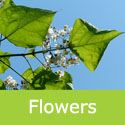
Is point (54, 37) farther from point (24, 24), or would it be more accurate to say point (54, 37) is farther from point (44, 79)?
point (24, 24)

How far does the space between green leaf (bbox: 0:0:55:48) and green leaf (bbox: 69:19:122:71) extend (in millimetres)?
248

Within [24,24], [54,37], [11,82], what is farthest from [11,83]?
[24,24]

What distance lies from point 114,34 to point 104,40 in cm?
8

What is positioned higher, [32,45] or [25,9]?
[25,9]

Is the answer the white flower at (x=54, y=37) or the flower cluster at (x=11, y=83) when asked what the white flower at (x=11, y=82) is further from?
the white flower at (x=54, y=37)

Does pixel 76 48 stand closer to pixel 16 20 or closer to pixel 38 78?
pixel 38 78

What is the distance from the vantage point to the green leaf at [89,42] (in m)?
1.53

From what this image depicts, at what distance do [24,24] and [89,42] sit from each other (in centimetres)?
40

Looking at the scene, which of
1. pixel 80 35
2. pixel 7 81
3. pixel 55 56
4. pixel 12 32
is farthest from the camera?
pixel 7 81

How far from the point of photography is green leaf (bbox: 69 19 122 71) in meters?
1.53

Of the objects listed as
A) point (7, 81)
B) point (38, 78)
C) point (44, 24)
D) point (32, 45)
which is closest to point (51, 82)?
point (38, 78)

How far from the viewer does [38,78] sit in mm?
1591

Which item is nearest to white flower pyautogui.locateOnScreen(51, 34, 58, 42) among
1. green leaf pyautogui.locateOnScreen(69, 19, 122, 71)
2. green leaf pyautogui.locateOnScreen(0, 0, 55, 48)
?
green leaf pyautogui.locateOnScreen(69, 19, 122, 71)

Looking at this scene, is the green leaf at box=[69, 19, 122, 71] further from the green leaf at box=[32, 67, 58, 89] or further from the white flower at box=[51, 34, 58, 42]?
the white flower at box=[51, 34, 58, 42]
